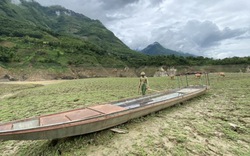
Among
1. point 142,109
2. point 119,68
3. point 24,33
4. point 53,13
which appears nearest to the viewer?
point 142,109

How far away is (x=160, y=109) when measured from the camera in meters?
7.95

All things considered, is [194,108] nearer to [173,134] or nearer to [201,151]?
[173,134]

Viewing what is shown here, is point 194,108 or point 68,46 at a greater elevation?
point 68,46

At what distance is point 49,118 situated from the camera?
5676 millimetres

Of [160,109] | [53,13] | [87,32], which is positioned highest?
[53,13]

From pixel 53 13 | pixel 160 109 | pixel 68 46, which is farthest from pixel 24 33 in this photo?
pixel 53 13

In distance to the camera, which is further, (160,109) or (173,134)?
(160,109)

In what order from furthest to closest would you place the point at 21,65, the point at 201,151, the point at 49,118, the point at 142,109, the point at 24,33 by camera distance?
the point at 24,33 → the point at 21,65 → the point at 142,109 → the point at 49,118 → the point at 201,151

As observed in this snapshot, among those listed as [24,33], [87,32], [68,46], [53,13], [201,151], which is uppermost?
[53,13]

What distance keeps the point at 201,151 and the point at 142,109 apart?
242 centimetres

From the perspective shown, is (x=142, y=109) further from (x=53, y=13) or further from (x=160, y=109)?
(x=53, y=13)

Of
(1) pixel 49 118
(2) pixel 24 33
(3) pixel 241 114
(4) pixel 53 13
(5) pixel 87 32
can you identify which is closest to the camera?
(1) pixel 49 118

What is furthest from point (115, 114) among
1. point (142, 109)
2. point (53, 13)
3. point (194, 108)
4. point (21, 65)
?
point (53, 13)

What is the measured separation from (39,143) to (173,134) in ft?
13.1
